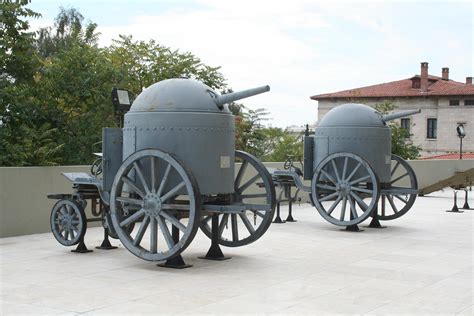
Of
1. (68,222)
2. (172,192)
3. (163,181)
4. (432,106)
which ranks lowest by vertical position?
(68,222)

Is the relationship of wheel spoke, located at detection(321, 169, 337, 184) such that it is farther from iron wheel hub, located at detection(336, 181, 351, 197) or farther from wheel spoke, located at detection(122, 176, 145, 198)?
wheel spoke, located at detection(122, 176, 145, 198)

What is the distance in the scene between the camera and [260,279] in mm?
9141

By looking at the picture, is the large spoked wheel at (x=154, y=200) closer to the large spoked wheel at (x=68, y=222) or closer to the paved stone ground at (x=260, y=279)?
the paved stone ground at (x=260, y=279)

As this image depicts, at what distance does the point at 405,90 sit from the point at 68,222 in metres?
52.9

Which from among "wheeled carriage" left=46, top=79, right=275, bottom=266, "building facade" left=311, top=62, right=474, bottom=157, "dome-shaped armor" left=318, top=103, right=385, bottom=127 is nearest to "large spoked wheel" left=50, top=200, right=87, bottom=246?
"wheeled carriage" left=46, top=79, right=275, bottom=266

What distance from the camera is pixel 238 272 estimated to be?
960cm

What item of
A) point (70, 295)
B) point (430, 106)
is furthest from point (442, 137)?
point (70, 295)

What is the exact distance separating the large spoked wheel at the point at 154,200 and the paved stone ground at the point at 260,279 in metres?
0.36

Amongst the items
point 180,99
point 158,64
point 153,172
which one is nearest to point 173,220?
point 153,172

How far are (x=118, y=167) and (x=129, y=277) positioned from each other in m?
2.05

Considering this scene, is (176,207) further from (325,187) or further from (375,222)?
(375,222)

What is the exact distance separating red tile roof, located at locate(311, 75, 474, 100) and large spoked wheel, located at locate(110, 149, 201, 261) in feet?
158

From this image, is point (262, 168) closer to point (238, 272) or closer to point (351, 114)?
point (238, 272)

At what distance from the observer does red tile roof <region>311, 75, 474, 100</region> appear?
59250 mm
